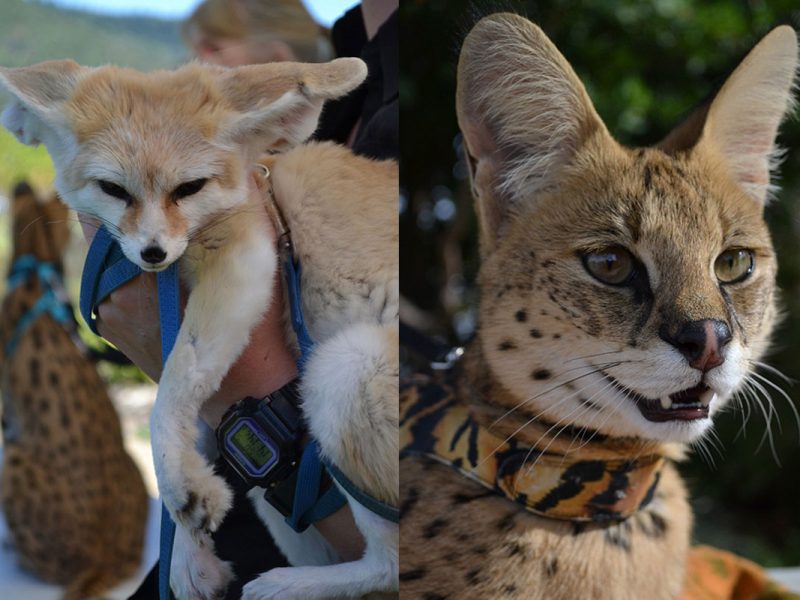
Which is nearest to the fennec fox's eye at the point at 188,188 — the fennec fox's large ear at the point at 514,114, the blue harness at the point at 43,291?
the fennec fox's large ear at the point at 514,114

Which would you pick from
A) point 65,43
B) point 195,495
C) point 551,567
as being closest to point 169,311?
point 195,495

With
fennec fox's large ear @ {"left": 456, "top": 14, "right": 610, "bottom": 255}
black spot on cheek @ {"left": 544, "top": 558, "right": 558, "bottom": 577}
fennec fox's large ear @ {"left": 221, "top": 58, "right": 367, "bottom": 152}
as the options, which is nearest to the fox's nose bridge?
fennec fox's large ear @ {"left": 221, "top": 58, "right": 367, "bottom": 152}

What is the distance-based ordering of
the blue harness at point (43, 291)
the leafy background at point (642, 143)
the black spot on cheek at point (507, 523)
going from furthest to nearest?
the leafy background at point (642, 143), the blue harness at point (43, 291), the black spot on cheek at point (507, 523)

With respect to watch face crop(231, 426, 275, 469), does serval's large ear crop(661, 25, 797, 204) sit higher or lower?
higher

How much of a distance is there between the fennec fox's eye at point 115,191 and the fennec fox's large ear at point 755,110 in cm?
70

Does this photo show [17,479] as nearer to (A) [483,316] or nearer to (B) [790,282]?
(A) [483,316]

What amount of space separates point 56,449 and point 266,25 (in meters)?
0.86

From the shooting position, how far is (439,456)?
122 cm

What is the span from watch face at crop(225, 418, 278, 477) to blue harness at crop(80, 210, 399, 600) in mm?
37

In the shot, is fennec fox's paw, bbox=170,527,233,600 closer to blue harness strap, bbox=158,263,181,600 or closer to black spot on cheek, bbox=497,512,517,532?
blue harness strap, bbox=158,263,181,600

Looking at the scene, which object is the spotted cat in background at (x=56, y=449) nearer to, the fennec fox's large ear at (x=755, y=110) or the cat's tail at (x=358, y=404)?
the cat's tail at (x=358, y=404)

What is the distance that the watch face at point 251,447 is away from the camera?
889 millimetres

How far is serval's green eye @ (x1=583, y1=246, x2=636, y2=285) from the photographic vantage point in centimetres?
102

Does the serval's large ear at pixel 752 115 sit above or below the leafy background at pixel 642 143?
above
